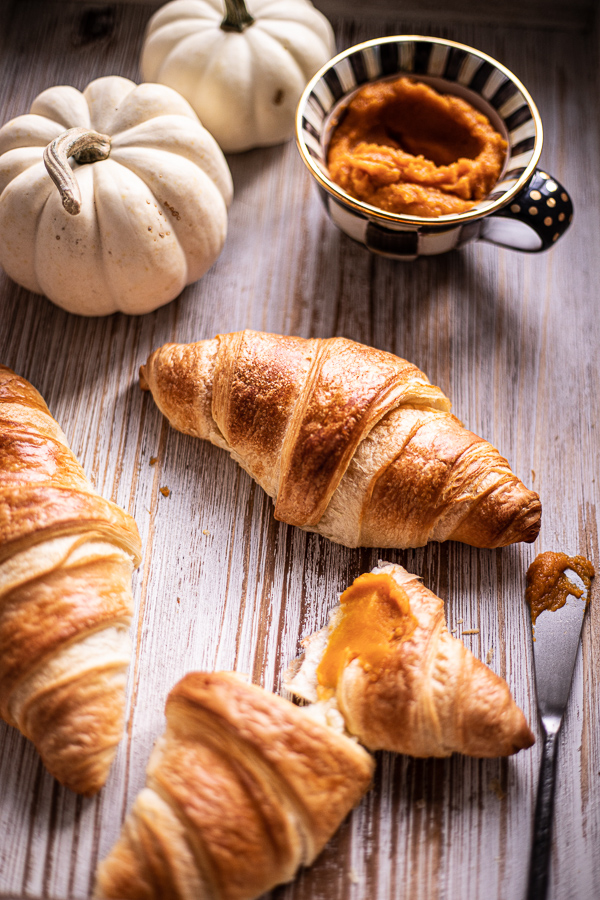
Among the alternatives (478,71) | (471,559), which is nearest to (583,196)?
(478,71)

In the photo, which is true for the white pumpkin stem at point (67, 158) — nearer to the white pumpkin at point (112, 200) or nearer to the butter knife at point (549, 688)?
the white pumpkin at point (112, 200)

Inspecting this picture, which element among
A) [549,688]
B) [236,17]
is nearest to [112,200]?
[236,17]

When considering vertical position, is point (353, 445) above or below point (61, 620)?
above

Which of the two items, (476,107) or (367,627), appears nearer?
(367,627)

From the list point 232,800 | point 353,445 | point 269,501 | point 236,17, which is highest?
point 236,17

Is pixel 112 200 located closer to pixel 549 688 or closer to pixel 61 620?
pixel 61 620

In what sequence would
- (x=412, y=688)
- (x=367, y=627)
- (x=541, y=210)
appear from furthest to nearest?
(x=541, y=210) < (x=367, y=627) < (x=412, y=688)

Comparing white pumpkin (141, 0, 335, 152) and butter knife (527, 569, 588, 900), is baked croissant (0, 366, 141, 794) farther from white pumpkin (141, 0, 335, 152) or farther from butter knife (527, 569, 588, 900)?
white pumpkin (141, 0, 335, 152)

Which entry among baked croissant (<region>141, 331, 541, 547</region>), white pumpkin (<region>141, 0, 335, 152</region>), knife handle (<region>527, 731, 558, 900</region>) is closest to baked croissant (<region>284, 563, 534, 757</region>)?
knife handle (<region>527, 731, 558, 900</region>)
